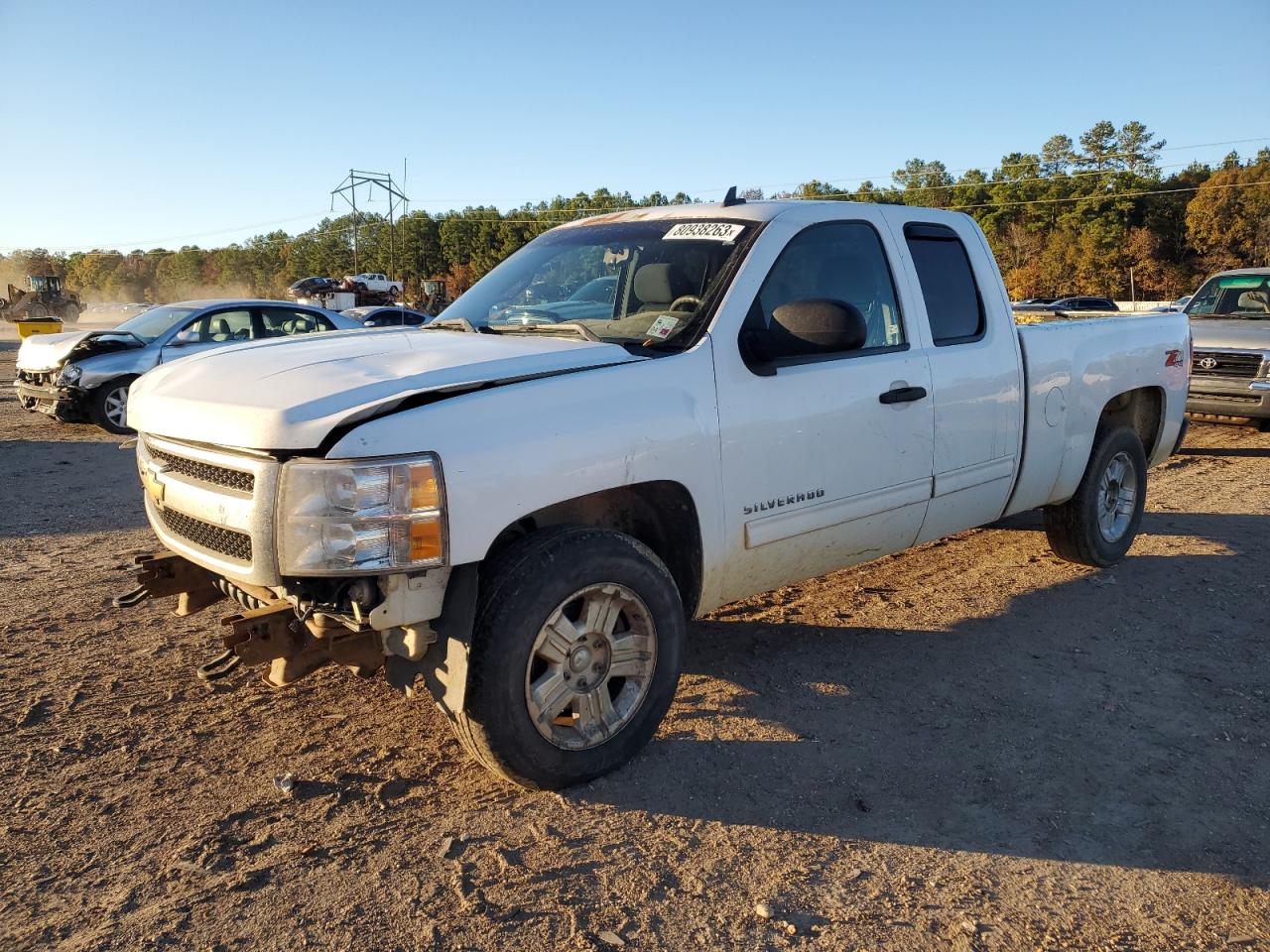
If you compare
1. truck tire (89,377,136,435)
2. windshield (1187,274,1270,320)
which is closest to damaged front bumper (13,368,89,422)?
truck tire (89,377,136,435)

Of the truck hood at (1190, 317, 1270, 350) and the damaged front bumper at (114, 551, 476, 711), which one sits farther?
the truck hood at (1190, 317, 1270, 350)

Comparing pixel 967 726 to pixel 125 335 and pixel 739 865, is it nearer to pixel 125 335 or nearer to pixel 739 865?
pixel 739 865

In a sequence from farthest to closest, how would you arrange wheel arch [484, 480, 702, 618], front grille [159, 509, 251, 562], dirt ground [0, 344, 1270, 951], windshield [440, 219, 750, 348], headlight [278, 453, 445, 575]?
windshield [440, 219, 750, 348] → wheel arch [484, 480, 702, 618] → front grille [159, 509, 251, 562] → headlight [278, 453, 445, 575] → dirt ground [0, 344, 1270, 951]

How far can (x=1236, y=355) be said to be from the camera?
34.1 ft

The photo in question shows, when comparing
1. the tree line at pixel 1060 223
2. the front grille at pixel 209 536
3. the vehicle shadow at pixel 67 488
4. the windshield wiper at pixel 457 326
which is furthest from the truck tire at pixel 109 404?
the tree line at pixel 1060 223

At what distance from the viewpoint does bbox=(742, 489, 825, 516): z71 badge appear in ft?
12.0

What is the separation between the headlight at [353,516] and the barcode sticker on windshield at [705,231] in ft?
5.88

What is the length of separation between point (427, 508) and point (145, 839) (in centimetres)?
139

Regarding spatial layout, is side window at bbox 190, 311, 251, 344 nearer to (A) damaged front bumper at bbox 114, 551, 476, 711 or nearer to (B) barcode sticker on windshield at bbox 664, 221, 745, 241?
(B) barcode sticker on windshield at bbox 664, 221, 745, 241

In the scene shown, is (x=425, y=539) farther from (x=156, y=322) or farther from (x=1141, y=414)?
(x=156, y=322)

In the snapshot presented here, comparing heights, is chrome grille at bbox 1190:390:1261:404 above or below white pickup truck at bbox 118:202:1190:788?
below

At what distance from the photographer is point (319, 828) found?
2998 millimetres

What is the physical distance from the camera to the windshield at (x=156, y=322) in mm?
12023

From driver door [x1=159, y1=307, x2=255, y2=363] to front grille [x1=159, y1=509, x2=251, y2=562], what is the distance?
916 centimetres
